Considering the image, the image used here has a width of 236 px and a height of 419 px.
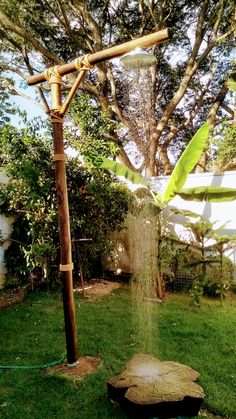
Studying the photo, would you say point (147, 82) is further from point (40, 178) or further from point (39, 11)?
point (40, 178)

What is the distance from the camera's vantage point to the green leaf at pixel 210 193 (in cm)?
521

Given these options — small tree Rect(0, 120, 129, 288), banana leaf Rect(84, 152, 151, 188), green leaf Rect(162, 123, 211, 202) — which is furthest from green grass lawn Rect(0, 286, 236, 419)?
banana leaf Rect(84, 152, 151, 188)

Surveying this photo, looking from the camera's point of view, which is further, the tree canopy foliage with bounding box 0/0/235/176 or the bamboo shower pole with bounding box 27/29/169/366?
the tree canopy foliage with bounding box 0/0/235/176

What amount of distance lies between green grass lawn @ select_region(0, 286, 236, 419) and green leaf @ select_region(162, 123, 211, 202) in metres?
2.11

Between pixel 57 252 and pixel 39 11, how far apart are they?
8.69 meters

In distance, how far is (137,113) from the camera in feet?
40.6

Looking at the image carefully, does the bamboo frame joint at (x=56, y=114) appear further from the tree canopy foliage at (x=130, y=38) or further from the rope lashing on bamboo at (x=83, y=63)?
the tree canopy foliage at (x=130, y=38)

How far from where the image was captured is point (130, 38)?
11.2 metres

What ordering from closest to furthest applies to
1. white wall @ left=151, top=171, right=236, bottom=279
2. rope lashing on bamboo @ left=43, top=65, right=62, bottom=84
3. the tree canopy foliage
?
rope lashing on bamboo @ left=43, top=65, right=62, bottom=84
white wall @ left=151, top=171, right=236, bottom=279
the tree canopy foliage

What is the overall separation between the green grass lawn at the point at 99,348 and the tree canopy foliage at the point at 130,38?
541cm

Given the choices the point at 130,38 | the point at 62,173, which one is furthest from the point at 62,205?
the point at 130,38

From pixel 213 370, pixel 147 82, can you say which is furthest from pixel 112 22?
pixel 213 370

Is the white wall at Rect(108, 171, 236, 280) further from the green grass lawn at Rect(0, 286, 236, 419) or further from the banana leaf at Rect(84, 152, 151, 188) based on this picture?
the green grass lawn at Rect(0, 286, 236, 419)

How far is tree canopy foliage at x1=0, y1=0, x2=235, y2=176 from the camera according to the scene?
10141mm
